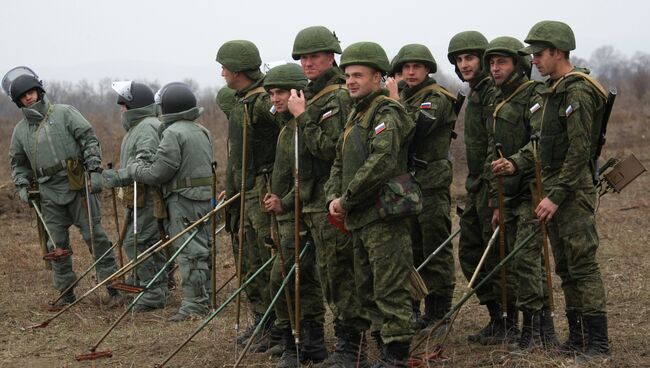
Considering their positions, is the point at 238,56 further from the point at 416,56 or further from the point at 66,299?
the point at 66,299

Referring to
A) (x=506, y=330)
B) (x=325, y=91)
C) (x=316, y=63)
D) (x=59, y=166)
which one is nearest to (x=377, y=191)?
(x=325, y=91)

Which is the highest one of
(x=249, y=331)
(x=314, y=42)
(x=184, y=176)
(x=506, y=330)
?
(x=314, y=42)

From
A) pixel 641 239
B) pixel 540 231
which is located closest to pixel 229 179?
pixel 540 231

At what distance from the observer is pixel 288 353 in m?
7.32

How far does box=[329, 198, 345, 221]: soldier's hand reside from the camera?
6352mm

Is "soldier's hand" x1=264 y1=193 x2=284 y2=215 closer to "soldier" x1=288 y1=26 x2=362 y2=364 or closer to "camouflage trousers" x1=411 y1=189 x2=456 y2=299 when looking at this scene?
"soldier" x1=288 y1=26 x2=362 y2=364

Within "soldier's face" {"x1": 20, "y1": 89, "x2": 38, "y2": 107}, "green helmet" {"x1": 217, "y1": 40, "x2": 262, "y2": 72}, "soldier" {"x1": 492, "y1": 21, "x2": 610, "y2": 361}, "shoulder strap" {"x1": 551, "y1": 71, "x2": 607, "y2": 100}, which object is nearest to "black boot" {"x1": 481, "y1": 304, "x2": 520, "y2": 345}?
"soldier" {"x1": 492, "y1": 21, "x2": 610, "y2": 361}

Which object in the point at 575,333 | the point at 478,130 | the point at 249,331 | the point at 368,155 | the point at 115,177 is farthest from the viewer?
the point at 115,177

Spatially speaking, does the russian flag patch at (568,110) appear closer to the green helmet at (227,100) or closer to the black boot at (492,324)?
the black boot at (492,324)

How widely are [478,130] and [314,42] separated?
1616 mm

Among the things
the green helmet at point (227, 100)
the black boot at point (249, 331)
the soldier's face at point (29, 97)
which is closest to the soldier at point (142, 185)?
the soldier's face at point (29, 97)

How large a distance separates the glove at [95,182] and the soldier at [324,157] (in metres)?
3.88

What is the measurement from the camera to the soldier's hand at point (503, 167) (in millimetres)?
6914

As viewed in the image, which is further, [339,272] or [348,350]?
[348,350]
